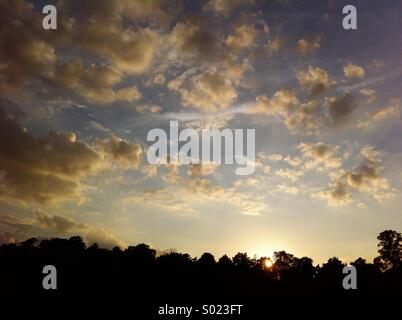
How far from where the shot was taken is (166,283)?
82500mm

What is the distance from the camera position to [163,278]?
3393 inches

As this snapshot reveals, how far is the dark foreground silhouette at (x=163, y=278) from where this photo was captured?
2820 inches

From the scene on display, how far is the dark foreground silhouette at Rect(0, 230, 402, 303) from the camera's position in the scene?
2820 inches

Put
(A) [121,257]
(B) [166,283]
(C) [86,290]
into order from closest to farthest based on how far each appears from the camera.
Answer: (C) [86,290], (B) [166,283], (A) [121,257]

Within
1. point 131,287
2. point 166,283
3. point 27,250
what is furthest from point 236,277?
point 27,250

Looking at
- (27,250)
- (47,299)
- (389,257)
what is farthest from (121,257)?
(389,257)
